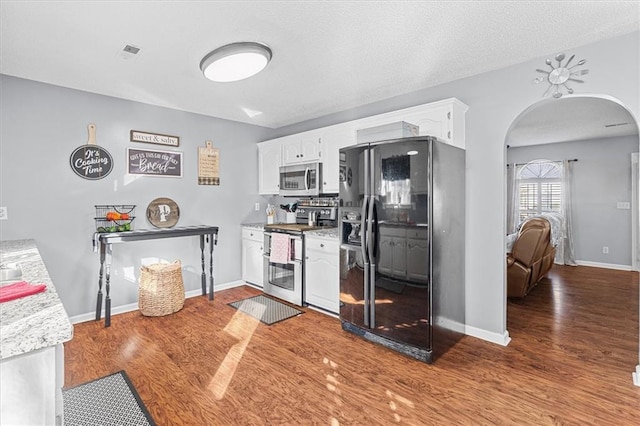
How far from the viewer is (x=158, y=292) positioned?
349 cm

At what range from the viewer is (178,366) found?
8.17ft

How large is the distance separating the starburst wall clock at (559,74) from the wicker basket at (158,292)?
3951 mm

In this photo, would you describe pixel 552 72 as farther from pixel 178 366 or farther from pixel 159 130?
pixel 159 130

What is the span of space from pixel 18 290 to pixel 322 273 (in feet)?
8.79

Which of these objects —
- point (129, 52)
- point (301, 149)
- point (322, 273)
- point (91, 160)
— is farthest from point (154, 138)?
point (322, 273)

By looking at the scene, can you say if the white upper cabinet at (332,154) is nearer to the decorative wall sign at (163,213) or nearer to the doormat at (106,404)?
the decorative wall sign at (163,213)

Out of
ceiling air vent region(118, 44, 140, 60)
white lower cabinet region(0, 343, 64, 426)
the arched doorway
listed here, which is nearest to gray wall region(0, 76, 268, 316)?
ceiling air vent region(118, 44, 140, 60)

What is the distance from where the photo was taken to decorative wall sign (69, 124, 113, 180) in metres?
3.35

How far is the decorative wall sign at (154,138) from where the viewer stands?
12.2 feet

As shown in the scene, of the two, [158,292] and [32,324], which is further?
[158,292]

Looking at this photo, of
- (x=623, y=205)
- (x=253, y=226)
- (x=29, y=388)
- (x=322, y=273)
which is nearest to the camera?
(x=29, y=388)

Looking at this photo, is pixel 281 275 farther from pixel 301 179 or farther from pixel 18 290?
pixel 18 290

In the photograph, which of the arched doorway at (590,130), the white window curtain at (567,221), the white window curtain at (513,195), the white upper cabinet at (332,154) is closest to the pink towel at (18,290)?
the white upper cabinet at (332,154)

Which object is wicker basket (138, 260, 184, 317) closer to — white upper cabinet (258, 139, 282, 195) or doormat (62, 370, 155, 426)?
doormat (62, 370, 155, 426)
